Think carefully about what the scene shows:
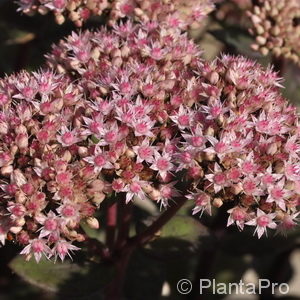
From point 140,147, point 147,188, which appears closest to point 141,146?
point 140,147

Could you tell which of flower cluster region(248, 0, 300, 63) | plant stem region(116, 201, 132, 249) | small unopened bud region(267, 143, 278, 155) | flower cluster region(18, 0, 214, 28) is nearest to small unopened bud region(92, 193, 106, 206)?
plant stem region(116, 201, 132, 249)

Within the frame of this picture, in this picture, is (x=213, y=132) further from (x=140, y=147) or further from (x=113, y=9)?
(x=113, y=9)

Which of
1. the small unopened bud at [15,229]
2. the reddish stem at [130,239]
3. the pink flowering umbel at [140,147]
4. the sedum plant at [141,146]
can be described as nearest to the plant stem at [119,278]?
the reddish stem at [130,239]

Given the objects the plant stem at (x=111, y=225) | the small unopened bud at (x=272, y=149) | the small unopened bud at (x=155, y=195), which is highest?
the small unopened bud at (x=272, y=149)

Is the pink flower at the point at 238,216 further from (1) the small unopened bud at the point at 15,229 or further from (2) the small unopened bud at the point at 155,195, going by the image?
(1) the small unopened bud at the point at 15,229

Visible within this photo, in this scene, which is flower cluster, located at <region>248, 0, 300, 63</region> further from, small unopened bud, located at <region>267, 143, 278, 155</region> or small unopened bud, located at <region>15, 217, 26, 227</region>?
small unopened bud, located at <region>15, 217, 26, 227</region>

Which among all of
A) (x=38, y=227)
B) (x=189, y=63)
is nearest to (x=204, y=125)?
(x=189, y=63)

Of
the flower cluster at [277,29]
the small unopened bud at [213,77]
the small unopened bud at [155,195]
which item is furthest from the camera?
the flower cluster at [277,29]

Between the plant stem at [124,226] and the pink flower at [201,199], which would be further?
the plant stem at [124,226]
